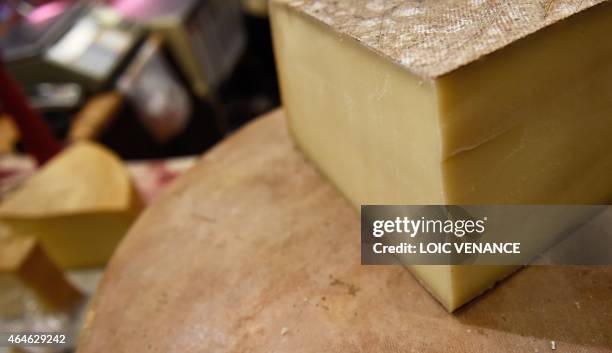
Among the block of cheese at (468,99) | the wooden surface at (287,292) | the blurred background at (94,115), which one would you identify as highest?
the block of cheese at (468,99)

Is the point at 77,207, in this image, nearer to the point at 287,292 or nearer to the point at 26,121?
the point at 26,121

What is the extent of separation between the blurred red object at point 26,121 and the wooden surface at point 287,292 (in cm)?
111

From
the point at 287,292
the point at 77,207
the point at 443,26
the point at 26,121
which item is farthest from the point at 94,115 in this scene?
the point at 443,26

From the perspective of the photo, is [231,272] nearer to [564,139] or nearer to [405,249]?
[405,249]

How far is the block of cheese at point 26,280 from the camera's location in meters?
1.45

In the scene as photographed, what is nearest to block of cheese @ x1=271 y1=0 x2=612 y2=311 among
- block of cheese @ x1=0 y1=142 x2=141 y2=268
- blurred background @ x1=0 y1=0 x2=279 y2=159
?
block of cheese @ x1=0 y1=142 x2=141 y2=268

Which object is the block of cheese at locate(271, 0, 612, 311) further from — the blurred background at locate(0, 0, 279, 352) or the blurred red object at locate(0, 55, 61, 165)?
the blurred red object at locate(0, 55, 61, 165)

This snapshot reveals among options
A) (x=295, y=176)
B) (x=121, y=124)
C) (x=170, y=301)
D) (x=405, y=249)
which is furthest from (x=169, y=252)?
(x=121, y=124)

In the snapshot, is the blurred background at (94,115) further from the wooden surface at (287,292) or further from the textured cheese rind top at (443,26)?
the textured cheese rind top at (443,26)

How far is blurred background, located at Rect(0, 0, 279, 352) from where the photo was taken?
1633mm

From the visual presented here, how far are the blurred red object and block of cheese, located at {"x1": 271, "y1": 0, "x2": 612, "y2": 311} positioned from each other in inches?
58.6


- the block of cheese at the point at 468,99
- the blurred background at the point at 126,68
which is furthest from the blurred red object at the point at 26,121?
the block of cheese at the point at 468,99

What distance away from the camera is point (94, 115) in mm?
2330

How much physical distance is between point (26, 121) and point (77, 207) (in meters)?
0.60
